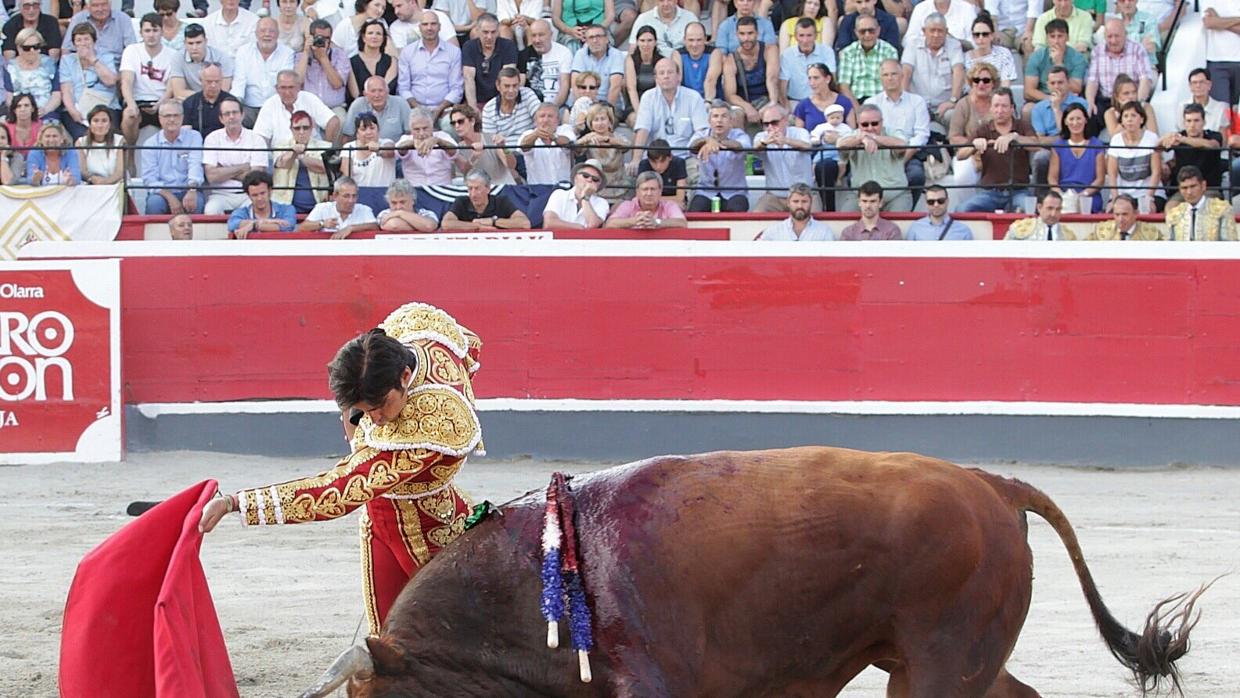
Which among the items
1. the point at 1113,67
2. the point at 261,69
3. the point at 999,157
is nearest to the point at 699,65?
the point at 999,157

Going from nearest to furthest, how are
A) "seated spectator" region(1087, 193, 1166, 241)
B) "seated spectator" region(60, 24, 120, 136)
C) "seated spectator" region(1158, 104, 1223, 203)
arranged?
"seated spectator" region(1087, 193, 1166, 241)
"seated spectator" region(1158, 104, 1223, 203)
"seated spectator" region(60, 24, 120, 136)

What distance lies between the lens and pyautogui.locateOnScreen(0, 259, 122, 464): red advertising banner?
8859mm

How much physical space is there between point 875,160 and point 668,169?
1.21 m

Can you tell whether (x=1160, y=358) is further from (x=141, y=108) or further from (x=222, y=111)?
(x=141, y=108)

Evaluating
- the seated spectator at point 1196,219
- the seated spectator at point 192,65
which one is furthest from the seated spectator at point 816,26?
the seated spectator at point 192,65

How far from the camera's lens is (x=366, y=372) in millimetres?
3451

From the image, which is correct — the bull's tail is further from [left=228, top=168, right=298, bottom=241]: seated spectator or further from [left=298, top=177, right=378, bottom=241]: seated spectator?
[left=228, top=168, right=298, bottom=241]: seated spectator

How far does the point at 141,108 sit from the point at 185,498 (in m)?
7.20

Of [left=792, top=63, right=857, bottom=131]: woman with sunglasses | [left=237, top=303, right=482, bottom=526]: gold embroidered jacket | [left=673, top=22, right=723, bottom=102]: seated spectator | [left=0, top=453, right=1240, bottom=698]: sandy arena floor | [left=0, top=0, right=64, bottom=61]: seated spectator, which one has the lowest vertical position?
[left=0, top=453, right=1240, bottom=698]: sandy arena floor

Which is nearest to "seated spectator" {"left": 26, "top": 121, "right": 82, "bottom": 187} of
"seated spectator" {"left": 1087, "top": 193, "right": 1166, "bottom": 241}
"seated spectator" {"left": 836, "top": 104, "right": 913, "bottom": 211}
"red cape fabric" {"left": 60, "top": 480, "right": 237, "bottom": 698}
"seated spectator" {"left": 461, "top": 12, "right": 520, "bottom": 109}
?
"seated spectator" {"left": 461, "top": 12, "right": 520, "bottom": 109}

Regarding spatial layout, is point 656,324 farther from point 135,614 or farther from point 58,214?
point 135,614

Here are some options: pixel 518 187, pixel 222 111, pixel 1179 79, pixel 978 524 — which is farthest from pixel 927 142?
pixel 978 524

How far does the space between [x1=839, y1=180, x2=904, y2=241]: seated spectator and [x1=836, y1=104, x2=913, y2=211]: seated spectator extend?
332 millimetres

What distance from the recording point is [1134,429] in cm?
905
